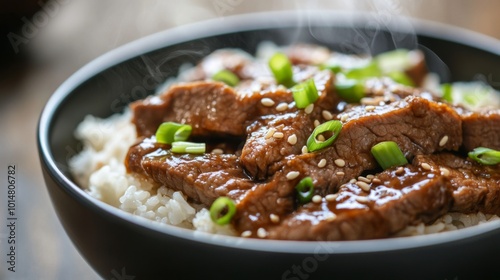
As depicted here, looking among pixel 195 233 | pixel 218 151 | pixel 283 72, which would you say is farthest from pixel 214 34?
pixel 195 233

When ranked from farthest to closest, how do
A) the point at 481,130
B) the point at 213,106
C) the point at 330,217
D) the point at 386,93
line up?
the point at 386,93 → the point at 213,106 → the point at 481,130 → the point at 330,217

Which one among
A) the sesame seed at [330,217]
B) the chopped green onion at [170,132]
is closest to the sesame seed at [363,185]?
the sesame seed at [330,217]

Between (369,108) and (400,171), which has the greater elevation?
(369,108)

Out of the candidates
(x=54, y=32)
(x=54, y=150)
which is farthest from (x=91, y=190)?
(x=54, y=32)

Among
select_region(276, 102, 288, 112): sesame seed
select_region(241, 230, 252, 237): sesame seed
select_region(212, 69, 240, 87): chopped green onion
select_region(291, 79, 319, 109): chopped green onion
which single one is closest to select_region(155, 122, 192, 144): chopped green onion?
select_region(276, 102, 288, 112): sesame seed

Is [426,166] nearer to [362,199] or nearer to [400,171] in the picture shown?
[400,171]
